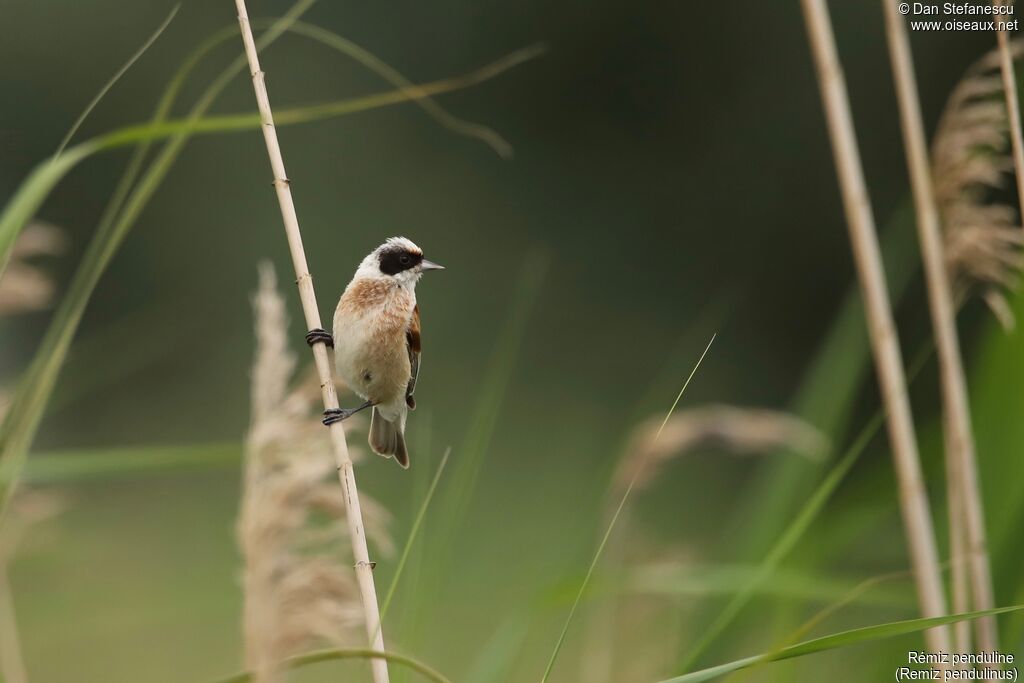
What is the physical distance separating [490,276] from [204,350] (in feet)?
9.99

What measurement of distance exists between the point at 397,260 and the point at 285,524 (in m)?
1.00

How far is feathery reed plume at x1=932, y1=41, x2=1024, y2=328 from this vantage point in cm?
232

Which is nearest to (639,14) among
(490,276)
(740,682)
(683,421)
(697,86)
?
(697,86)

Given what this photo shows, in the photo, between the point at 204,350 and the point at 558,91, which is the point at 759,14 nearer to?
the point at 558,91

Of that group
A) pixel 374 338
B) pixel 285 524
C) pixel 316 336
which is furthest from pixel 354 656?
pixel 374 338

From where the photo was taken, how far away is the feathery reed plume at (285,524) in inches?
56.0

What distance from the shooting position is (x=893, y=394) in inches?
87.5

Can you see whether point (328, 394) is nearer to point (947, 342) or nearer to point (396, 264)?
point (396, 264)

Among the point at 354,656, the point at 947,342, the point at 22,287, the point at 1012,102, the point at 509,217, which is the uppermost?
the point at 509,217

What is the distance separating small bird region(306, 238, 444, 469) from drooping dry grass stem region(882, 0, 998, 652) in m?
1.00

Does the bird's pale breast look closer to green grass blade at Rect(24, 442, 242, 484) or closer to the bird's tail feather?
the bird's tail feather

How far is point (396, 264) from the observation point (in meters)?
2.43

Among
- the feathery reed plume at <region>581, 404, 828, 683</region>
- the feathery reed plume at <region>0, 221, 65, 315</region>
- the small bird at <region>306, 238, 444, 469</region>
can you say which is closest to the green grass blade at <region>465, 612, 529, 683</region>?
the feathery reed plume at <region>581, 404, 828, 683</region>

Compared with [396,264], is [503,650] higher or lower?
lower
